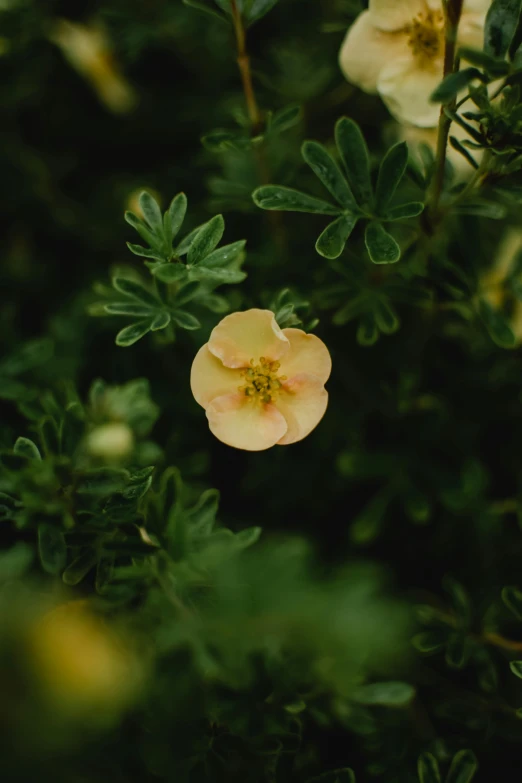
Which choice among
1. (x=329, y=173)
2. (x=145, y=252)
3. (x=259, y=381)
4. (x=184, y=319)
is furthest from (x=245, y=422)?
(x=329, y=173)

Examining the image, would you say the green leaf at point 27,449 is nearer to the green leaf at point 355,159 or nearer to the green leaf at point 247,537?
the green leaf at point 247,537

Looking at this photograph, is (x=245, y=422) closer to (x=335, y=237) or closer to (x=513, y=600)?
Answer: (x=335, y=237)

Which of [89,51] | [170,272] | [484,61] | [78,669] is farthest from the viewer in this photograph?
[89,51]

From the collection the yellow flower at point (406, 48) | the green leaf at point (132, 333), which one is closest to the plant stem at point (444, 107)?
the yellow flower at point (406, 48)

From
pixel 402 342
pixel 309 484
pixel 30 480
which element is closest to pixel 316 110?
pixel 402 342

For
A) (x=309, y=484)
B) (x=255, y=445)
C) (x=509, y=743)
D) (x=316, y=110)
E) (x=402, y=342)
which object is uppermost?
(x=316, y=110)

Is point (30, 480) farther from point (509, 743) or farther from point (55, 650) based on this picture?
point (509, 743)
